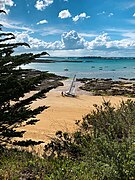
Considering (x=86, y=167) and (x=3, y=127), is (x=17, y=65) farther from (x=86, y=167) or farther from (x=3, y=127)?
(x=86, y=167)

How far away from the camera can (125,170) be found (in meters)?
3.39

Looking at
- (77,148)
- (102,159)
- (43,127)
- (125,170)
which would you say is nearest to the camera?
(125,170)

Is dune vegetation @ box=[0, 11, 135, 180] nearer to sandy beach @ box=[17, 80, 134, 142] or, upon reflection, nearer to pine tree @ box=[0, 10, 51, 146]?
pine tree @ box=[0, 10, 51, 146]

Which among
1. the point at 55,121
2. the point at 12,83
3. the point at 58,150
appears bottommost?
the point at 55,121

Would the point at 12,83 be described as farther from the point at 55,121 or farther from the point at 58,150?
the point at 55,121

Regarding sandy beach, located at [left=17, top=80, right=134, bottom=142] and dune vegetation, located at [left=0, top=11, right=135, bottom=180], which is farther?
sandy beach, located at [left=17, top=80, right=134, bottom=142]

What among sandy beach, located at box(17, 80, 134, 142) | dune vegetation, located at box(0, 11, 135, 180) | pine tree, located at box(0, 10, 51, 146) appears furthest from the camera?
sandy beach, located at box(17, 80, 134, 142)

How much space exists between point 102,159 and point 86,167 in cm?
29

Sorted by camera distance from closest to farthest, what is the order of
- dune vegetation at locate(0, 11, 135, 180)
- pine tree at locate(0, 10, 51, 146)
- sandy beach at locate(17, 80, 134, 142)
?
dune vegetation at locate(0, 11, 135, 180)
pine tree at locate(0, 10, 51, 146)
sandy beach at locate(17, 80, 134, 142)

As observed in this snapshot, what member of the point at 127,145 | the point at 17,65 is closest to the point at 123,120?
the point at 17,65

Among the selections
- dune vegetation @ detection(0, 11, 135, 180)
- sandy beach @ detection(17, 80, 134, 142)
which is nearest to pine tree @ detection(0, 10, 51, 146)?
dune vegetation @ detection(0, 11, 135, 180)

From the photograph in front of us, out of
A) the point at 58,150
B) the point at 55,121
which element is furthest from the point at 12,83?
the point at 55,121

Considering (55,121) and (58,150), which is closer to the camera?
(58,150)

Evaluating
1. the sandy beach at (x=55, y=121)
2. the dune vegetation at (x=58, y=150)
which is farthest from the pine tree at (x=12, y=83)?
the sandy beach at (x=55, y=121)
